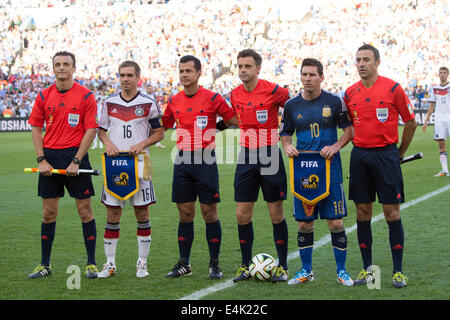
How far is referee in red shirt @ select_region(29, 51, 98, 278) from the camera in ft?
19.3

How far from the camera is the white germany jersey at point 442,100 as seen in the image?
1319 cm

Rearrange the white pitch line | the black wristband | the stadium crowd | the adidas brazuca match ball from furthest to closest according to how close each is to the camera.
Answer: the stadium crowd < the black wristband < the adidas brazuca match ball < the white pitch line

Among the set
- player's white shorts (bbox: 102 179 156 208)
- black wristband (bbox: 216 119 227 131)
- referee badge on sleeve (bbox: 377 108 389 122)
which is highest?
referee badge on sleeve (bbox: 377 108 389 122)

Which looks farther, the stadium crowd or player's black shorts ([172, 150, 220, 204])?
the stadium crowd

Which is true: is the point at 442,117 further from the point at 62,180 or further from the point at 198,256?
the point at 62,180

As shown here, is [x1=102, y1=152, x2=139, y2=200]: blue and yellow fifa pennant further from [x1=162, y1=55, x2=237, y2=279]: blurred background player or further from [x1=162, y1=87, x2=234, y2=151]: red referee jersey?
[x1=162, y1=87, x2=234, y2=151]: red referee jersey

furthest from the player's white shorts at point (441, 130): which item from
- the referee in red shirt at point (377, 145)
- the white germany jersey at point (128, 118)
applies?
the white germany jersey at point (128, 118)

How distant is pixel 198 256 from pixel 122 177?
52.8 inches

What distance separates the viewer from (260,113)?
19.0 feet

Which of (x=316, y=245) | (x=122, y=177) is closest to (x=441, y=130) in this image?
(x=316, y=245)

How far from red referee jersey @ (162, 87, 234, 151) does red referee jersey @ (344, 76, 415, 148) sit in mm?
1241

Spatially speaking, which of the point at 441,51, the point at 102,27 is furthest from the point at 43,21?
the point at 441,51

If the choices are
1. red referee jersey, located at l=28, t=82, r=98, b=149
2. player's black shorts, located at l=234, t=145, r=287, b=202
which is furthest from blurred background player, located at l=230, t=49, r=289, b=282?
red referee jersey, located at l=28, t=82, r=98, b=149

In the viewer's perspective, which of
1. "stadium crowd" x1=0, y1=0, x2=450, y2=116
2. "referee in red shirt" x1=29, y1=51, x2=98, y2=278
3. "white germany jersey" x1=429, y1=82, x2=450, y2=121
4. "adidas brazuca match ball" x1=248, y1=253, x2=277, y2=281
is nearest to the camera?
"adidas brazuca match ball" x1=248, y1=253, x2=277, y2=281
